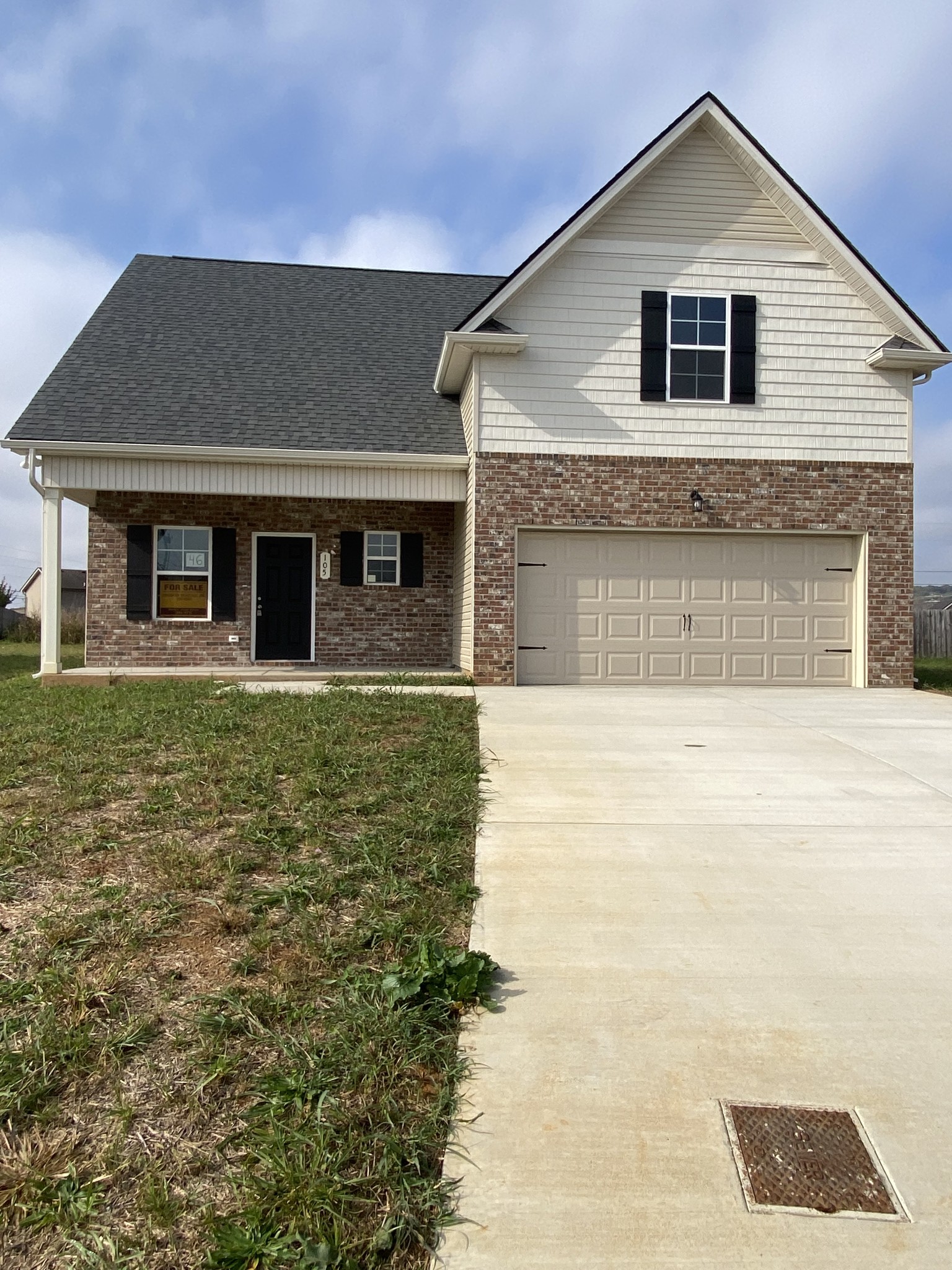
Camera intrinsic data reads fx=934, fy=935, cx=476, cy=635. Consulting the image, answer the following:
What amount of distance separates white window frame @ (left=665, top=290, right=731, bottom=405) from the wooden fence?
33.1ft

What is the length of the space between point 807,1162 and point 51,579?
38.6 ft

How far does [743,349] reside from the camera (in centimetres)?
1219

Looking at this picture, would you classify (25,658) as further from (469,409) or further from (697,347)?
(697,347)

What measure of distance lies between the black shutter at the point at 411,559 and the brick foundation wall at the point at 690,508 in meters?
2.67

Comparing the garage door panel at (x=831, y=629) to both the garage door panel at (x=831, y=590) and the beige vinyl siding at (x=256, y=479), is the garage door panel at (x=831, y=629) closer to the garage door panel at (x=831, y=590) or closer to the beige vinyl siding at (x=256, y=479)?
the garage door panel at (x=831, y=590)

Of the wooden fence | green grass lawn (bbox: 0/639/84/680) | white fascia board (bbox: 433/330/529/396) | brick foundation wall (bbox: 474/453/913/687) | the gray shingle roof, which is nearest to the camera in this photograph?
white fascia board (bbox: 433/330/529/396)

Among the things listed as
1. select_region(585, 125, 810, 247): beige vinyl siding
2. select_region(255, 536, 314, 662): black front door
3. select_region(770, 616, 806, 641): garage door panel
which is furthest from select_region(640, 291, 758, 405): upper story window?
select_region(255, 536, 314, 662): black front door

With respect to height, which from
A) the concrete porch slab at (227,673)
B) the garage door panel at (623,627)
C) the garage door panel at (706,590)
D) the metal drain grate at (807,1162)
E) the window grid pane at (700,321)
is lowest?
the metal drain grate at (807,1162)

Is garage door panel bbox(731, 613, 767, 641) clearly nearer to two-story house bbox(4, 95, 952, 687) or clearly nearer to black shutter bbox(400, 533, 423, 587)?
two-story house bbox(4, 95, 952, 687)

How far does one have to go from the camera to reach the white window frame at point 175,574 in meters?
14.0

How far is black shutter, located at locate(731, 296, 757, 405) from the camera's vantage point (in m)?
12.2

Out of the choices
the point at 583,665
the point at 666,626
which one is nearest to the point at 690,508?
the point at 666,626

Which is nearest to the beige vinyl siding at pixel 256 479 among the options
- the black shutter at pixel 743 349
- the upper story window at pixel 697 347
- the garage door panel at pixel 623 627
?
the garage door panel at pixel 623 627

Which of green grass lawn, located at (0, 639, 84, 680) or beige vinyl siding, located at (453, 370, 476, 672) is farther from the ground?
beige vinyl siding, located at (453, 370, 476, 672)
